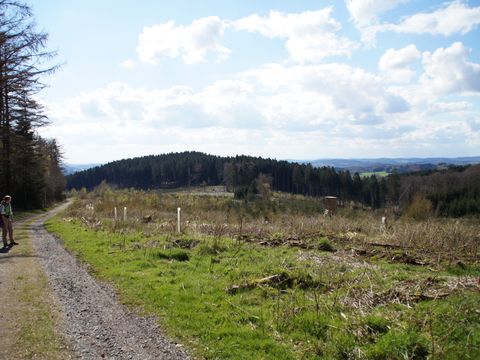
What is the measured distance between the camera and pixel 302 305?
6.62m

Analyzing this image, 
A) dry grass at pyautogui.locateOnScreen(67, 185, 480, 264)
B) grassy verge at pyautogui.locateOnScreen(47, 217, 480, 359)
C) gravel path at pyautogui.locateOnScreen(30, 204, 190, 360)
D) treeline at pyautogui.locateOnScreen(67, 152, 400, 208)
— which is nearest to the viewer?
grassy verge at pyautogui.locateOnScreen(47, 217, 480, 359)

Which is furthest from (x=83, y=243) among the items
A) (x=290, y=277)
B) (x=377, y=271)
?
(x=377, y=271)

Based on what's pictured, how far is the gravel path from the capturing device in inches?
215

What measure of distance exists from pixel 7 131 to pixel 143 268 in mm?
26963

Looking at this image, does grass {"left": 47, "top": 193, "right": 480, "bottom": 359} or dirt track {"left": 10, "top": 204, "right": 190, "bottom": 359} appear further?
dirt track {"left": 10, "top": 204, "right": 190, "bottom": 359}

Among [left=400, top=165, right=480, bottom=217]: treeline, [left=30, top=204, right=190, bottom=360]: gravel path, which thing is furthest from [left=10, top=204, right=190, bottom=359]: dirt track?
[left=400, top=165, right=480, bottom=217]: treeline

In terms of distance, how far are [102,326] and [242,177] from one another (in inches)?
4417

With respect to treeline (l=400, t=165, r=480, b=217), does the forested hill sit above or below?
above

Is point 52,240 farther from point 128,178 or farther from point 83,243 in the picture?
point 128,178

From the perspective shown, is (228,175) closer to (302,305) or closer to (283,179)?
(283,179)

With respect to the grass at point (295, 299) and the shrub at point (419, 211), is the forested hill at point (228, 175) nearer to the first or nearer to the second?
the shrub at point (419, 211)

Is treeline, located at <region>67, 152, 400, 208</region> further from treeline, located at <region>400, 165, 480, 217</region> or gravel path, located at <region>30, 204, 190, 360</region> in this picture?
gravel path, located at <region>30, 204, 190, 360</region>

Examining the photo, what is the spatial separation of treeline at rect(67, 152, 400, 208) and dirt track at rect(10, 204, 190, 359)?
7100cm

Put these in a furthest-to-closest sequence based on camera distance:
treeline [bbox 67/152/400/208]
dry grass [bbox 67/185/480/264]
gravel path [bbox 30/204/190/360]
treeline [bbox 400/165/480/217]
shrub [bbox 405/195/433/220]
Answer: treeline [bbox 67/152/400/208] < treeline [bbox 400/165/480/217] < shrub [bbox 405/195/433/220] < dry grass [bbox 67/185/480/264] < gravel path [bbox 30/204/190/360]
